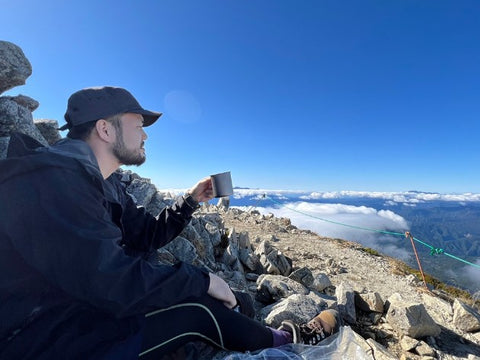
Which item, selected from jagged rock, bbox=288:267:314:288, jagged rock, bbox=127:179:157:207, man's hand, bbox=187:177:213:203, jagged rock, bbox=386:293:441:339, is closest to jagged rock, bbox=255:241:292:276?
jagged rock, bbox=288:267:314:288

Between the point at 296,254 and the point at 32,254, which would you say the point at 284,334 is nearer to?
the point at 32,254

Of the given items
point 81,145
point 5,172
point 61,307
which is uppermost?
point 81,145

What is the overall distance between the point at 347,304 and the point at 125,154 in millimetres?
4637

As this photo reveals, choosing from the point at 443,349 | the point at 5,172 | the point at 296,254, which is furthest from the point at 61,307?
the point at 296,254

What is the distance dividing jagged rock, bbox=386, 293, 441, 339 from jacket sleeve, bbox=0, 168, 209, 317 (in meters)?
4.55

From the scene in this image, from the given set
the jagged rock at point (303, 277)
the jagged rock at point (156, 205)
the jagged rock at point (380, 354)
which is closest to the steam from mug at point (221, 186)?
the jagged rock at point (380, 354)

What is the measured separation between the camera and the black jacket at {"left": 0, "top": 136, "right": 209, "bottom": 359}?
152 cm

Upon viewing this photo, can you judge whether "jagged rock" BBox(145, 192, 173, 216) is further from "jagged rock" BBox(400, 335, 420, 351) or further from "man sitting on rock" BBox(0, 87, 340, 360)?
"jagged rock" BBox(400, 335, 420, 351)

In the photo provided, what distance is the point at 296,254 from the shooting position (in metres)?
11.6

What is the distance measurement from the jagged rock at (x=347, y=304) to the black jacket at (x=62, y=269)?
13.2 ft

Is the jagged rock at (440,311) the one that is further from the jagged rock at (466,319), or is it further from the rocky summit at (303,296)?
the jagged rock at (466,319)

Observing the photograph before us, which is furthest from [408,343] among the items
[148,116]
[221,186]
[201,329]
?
[148,116]

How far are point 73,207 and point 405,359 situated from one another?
4705mm

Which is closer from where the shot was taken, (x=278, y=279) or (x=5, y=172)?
(x=5, y=172)
